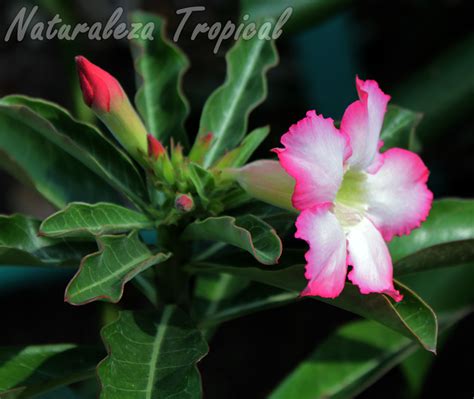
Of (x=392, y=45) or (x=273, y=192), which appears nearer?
(x=273, y=192)

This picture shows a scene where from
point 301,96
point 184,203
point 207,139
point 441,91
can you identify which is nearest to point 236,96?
point 207,139

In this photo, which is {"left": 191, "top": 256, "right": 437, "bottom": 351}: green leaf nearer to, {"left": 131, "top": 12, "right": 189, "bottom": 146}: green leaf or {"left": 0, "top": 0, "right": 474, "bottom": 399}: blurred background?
{"left": 131, "top": 12, "right": 189, "bottom": 146}: green leaf

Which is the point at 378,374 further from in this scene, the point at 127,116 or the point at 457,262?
the point at 127,116

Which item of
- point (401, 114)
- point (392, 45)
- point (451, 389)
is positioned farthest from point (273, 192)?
point (392, 45)

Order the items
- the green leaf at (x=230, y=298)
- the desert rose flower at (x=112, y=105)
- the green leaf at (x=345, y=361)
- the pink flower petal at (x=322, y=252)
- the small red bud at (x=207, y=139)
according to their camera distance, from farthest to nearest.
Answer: the green leaf at (x=345, y=361) < the green leaf at (x=230, y=298) < the small red bud at (x=207, y=139) < the desert rose flower at (x=112, y=105) < the pink flower petal at (x=322, y=252)

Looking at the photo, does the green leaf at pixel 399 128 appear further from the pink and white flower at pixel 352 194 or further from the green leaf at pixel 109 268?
the green leaf at pixel 109 268

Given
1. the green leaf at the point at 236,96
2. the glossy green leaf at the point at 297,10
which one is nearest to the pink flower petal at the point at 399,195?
the green leaf at the point at 236,96

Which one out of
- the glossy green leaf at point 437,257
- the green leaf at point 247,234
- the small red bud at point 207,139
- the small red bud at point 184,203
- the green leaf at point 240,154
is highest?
the small red bud at point 207,139
